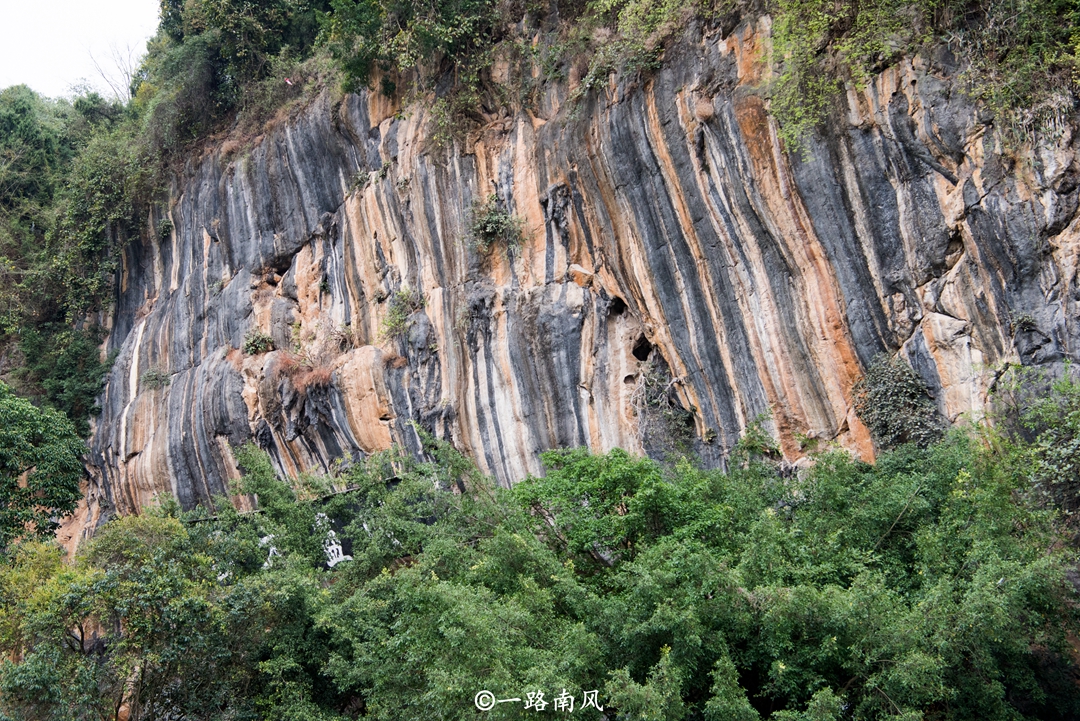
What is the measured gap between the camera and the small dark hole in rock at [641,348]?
11445 mm

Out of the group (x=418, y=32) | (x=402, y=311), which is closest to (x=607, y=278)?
(x=402, y=311)

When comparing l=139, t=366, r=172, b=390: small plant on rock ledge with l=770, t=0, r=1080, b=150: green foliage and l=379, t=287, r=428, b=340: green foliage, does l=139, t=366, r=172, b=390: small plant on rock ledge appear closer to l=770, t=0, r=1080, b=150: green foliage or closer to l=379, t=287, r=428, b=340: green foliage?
l=379, t=287, r=428, b=340: green foliage

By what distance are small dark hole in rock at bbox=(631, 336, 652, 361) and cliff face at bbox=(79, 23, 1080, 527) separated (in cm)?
5

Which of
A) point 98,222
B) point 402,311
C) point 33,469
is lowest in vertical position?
point 33,469

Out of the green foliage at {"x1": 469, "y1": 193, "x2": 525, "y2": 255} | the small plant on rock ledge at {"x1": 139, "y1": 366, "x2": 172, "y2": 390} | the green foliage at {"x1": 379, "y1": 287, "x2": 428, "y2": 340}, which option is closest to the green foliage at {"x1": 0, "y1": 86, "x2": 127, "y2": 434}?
the small plant on rock ledge at {"x1": 139, "y1": 366, "x2": 172, "y2": 390}

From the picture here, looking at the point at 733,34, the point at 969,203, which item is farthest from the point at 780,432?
the point at 733,34

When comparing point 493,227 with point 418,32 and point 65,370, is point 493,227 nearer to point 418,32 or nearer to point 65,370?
point 418,32

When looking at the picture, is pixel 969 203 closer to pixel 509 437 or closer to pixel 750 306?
pixel 750 306

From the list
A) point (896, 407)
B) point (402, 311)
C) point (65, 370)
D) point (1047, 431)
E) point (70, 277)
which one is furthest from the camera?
point (70, 277)

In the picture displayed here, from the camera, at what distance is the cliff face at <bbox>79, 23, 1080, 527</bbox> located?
27.1ft

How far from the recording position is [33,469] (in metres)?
15.5

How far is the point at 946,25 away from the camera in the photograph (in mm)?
8297

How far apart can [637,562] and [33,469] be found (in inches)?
528

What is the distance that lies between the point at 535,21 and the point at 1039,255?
860 centimetres
